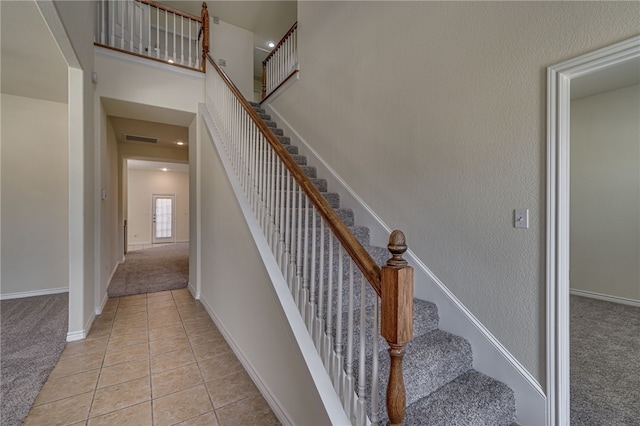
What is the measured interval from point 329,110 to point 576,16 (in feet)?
6.93

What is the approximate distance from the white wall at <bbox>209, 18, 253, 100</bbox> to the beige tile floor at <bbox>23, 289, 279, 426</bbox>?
14.7 feet

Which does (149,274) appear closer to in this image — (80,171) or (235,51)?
(80,171)

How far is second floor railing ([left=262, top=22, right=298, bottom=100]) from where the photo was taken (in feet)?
13.2

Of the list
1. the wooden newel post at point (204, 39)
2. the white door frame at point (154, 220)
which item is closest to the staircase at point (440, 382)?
the wooden newel post at point (204, 39)

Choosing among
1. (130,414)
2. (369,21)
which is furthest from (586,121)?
(130,414)

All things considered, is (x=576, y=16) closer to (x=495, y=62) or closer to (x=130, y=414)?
(x=495, y=62)

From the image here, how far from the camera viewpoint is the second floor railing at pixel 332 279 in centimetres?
93

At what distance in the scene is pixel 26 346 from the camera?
2441mm

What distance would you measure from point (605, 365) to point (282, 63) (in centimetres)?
501

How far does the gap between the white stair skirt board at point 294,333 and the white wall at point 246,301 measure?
42mm

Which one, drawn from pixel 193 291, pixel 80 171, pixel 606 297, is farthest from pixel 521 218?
pixel 193 291

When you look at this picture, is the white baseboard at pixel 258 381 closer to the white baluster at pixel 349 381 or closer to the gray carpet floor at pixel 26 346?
the white baluster at pixel 349 381

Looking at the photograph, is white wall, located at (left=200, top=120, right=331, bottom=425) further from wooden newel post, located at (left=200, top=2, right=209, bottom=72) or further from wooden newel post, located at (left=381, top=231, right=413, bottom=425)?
wooden newel post, located at (left=200, top=2, right=209, bottom=72)

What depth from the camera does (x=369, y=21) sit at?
2607 mm
